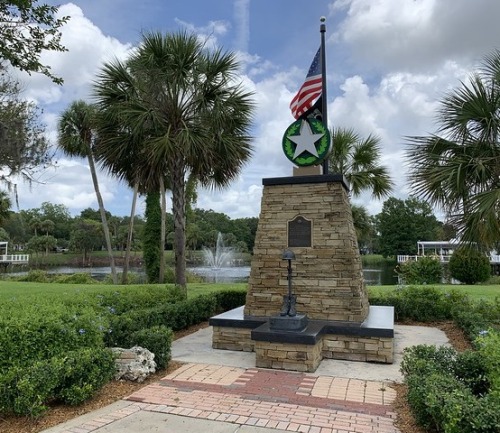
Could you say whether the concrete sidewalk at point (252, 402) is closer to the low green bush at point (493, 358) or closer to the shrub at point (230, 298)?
the low green bush at point (493, 358)

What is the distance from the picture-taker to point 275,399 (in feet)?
12.6

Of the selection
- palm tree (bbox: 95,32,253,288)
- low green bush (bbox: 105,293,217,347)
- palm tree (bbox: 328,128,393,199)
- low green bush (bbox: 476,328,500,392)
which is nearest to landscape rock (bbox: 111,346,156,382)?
low green bush (bbox: 105,293,217,347)

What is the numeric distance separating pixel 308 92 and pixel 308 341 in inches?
154

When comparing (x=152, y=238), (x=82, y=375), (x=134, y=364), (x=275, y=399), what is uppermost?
(x=152, y=238)

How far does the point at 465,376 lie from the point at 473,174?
3519 mm

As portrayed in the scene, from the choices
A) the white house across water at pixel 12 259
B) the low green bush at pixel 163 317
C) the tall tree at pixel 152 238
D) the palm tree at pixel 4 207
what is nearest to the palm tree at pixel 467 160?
the low green bush at pixel 163 317

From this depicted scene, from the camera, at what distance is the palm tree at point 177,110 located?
8570 mm

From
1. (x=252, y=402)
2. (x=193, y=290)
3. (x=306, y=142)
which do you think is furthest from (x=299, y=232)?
(x=193, y=290)

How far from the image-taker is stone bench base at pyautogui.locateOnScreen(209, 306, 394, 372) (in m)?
4.85

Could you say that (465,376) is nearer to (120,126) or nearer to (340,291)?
(340,291)

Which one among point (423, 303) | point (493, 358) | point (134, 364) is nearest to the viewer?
point (493, 358)

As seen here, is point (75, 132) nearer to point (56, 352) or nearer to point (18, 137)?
point (18, 137)

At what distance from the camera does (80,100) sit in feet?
55.7

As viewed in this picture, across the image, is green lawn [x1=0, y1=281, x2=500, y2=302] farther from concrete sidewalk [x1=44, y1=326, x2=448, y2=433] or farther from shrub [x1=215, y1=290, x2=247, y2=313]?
concrete sidewalk [x1=44, y1=326, x2=448, y2=433]
